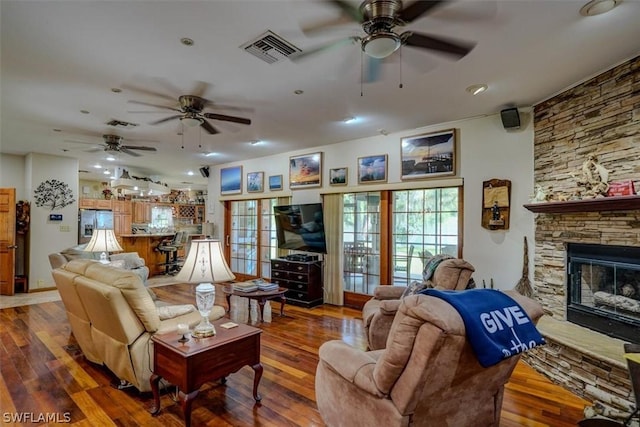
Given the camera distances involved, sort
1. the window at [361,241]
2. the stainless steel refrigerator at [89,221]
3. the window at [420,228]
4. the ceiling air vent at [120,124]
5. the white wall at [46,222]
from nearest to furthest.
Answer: the ceiling air vent at [120,124]
the window at [420,228]
the window at [361,241]
the white wall at [46,222]
the stainless steel refrigerator at [89,221]

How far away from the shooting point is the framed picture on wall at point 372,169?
16.4 ft

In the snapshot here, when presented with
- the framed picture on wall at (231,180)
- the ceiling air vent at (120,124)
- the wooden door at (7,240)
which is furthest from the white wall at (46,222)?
the ceiling air vent at (120,124)

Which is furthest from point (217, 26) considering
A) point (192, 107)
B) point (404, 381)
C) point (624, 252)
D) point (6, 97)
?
point (624, 252)

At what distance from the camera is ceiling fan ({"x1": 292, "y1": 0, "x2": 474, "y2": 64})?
2.00 metres

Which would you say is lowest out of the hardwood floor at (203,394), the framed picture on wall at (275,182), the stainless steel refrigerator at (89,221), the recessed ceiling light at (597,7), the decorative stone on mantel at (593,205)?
the hardwood floor at (203,394)

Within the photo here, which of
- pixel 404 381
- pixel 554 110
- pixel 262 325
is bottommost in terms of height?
pixel 262 325

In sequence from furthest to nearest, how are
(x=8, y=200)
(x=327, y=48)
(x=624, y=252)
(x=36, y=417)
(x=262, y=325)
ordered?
1. (x=8, y=200)
2. (x=262, y=325)
3. (x=624, y=252)
4. (x=327, y=48)
5. (x=36, y=417)

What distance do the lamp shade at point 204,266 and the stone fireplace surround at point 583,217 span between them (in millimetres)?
2929

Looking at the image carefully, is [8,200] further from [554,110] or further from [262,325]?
[554,110]

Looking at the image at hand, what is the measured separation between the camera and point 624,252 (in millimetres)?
2744

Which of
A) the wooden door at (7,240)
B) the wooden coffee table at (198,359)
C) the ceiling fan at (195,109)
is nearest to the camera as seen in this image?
the wooden coffee table at (198,359)

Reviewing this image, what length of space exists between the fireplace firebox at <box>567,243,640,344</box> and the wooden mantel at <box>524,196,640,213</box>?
38 cm

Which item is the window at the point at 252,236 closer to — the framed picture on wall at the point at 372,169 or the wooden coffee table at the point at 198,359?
the framed picture on wall at the point at 372,169

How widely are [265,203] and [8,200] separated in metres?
4.75
